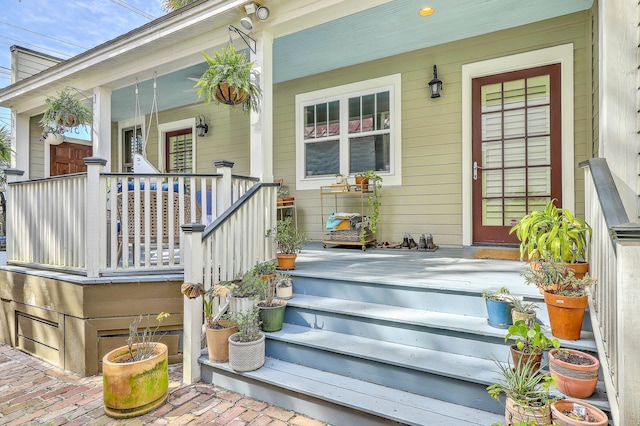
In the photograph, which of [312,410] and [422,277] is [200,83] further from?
[312,410]

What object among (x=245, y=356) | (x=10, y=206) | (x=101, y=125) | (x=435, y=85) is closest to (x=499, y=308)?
(x=245, y=356)

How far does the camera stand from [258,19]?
3.43 m

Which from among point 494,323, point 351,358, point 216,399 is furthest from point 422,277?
point 216,399

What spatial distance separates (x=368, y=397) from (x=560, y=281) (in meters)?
1.31

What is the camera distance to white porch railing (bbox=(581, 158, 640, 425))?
1329 mm

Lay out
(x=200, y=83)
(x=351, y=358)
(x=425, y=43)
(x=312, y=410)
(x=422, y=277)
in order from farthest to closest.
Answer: (x=425, y=43)
(x=200, y=83)
(x=422, y=277)
(x=351, y=358)
(x=312, y=410)

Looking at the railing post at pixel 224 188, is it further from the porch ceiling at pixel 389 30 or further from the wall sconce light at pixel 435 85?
the wall sconce light at pixel 435 85

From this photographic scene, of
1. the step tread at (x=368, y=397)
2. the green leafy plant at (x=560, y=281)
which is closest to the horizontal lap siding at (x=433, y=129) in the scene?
the green leafy plant at (x=560, y=281)

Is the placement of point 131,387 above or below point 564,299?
below

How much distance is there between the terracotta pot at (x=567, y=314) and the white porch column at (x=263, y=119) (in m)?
2.65

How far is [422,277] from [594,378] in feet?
4.40

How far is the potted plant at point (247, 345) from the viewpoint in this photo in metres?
2.34

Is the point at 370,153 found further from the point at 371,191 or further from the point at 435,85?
the point at 435,85

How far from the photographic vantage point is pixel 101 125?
468 cm
